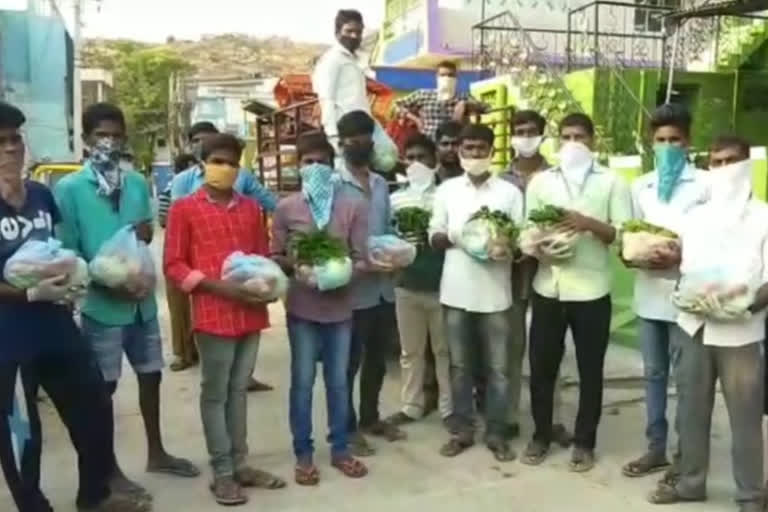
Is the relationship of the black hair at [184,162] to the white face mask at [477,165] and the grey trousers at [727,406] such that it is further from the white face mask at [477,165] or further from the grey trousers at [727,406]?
the grey trousers at [727,406]

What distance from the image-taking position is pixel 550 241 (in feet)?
14.7

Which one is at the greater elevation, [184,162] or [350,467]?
[184,162]

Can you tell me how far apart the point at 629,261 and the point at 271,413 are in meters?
2.69

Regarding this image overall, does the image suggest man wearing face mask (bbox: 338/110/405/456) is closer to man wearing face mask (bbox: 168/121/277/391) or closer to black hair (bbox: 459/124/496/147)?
black hair (bbox: 459/124/496/147)

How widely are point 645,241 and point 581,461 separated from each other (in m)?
1.28

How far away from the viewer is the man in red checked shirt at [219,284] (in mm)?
4164

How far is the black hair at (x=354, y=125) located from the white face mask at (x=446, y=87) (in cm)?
296

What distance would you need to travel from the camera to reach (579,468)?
4719 mm

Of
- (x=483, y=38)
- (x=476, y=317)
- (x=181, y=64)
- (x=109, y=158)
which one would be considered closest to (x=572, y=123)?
(x=476, y=317)

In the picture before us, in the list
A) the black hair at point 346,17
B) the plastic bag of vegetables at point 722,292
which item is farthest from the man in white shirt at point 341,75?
the plastic bag of vegetables at point 722,292

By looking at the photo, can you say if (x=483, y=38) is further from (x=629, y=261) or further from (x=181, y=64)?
(x=181, y=64)

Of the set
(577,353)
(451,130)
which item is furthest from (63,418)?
(451,130)

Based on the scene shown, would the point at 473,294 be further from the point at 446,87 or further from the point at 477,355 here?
the point at 446,87

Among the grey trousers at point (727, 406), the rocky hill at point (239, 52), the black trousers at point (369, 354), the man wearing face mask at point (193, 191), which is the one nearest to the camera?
the grey trousers at point (727, 406)
